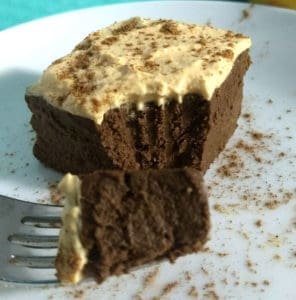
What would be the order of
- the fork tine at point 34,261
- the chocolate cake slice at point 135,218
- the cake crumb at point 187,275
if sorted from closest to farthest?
the chocolate cake slice at point 135,218 < the fork tine at point 34,261 < the cake crumb at point 187,275

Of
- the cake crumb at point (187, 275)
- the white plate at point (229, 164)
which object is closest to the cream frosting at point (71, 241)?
the white plate at point (229, 164)

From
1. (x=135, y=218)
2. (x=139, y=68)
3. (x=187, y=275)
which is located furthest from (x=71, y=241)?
(x=139, y=68)

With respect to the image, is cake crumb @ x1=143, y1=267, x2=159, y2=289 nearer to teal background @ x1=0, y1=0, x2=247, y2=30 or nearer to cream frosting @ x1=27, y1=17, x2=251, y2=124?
cream frosting @ x1=27, y1=17, x2=251, y2=124

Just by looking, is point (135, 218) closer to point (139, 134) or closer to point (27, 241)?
point (27, 241)

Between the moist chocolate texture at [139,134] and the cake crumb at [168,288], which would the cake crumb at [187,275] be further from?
the moist chocolate texture at [139,134]

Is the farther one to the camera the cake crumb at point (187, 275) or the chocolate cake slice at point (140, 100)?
the chocolate cake slice at point (140, 100)

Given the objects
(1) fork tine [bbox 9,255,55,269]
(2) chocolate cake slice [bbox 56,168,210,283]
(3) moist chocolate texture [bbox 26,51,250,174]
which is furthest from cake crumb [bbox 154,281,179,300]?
(3) moist chocolate texture [bbox 26,51,250,174]

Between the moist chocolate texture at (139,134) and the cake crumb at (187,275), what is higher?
the moist chocolate texture at (139,134)
